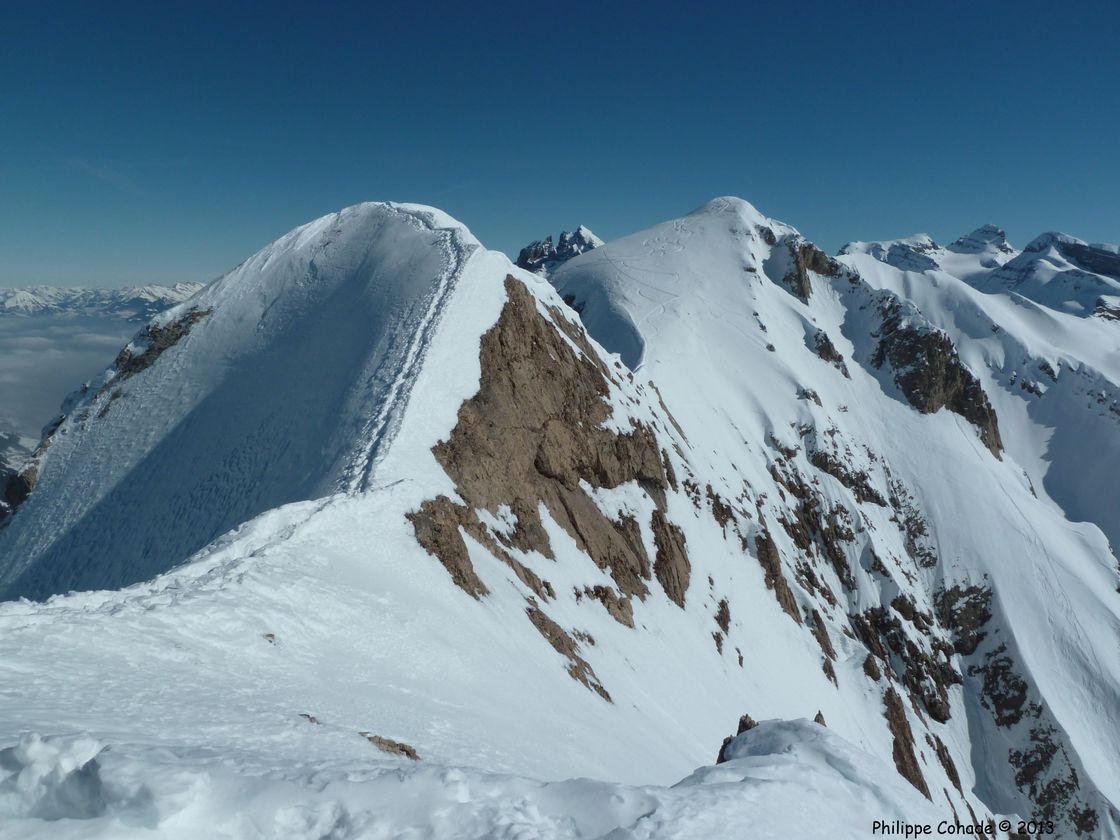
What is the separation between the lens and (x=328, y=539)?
1620 cm

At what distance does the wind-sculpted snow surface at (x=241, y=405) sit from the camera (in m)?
25.6

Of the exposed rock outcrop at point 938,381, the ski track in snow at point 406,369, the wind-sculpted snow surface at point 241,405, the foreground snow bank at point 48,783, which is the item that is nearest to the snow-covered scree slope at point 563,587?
the foreground snow bank at point 48,783

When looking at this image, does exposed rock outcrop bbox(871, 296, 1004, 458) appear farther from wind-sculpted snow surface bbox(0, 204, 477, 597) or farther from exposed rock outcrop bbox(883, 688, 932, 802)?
wind-sculpted snow surface bbox(0, 204, 477, 597)

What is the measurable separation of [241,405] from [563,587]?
1995 centimetres

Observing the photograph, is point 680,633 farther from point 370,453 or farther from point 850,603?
point 850,603

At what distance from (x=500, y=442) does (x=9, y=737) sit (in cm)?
2149

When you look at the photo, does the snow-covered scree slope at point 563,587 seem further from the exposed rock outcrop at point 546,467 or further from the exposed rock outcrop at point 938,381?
the exposed rock outcrop at point 938,381

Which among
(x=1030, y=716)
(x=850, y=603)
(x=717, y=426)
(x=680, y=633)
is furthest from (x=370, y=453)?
(x=1030, y=716)

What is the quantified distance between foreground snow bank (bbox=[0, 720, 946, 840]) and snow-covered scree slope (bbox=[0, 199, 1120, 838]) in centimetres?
3

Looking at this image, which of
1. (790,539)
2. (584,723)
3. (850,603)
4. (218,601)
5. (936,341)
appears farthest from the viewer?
(936,341)

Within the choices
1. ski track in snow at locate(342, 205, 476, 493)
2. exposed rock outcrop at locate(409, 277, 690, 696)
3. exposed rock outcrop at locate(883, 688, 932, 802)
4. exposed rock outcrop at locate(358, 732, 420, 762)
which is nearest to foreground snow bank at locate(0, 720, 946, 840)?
exposed rock outcrop at locate(358, 732, 420, 762)

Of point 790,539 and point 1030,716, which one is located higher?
point 790,539

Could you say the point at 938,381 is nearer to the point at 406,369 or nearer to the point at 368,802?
the point at 406,369

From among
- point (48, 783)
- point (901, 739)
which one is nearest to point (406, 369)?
point (48, 783)
